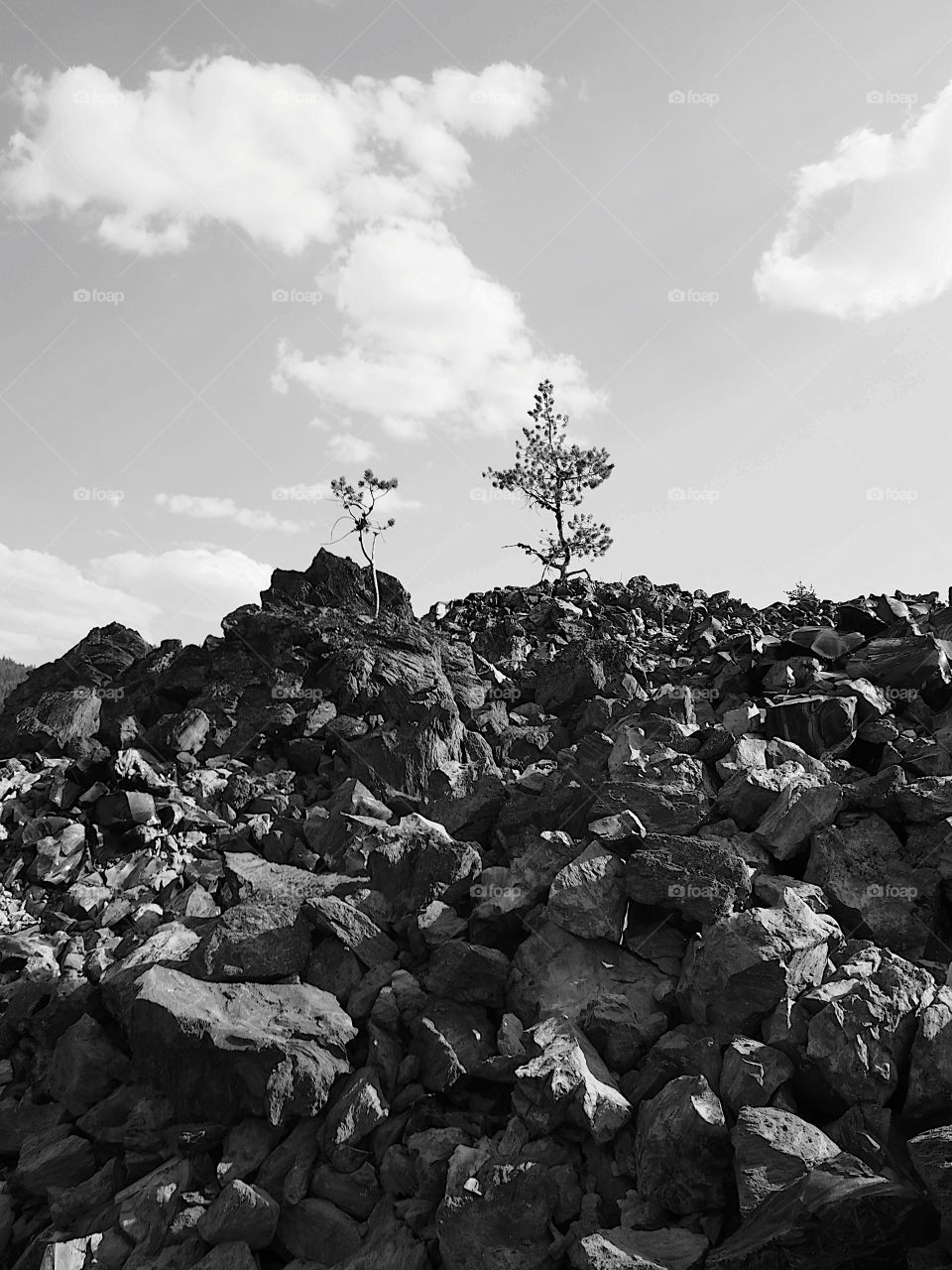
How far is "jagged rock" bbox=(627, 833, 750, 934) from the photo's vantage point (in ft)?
23.4

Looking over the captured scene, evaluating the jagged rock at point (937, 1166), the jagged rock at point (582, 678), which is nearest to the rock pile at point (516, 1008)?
the jagged rock at point (937, 1166)

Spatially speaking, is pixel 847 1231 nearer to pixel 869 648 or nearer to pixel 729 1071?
pixel 729 1071

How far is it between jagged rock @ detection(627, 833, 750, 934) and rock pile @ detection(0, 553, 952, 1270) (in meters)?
0.03


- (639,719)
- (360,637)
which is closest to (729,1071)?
(639,719)

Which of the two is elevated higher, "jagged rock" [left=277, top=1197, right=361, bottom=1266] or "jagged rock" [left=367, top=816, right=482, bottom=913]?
"jagged rock" [left=367, top=816, right=482, bottom=913]

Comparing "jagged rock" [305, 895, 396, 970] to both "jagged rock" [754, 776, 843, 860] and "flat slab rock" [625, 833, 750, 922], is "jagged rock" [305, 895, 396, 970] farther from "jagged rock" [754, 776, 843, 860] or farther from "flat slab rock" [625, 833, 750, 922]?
"jagged rock" [754, 776, 843, 860]

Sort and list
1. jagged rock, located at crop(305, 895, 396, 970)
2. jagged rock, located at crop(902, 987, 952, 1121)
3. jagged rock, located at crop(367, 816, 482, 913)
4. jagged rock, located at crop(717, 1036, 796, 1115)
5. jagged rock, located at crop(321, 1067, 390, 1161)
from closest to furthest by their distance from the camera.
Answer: jagged rock, located at crop(902, 987, 952, 1121) → jagged rock, located at crop(717, 1036, 796, 1115) → jagged rock, located at crop(321, 1067, 390, 1161) → jagged rock, located at crop(305, 895, 396, 970) → jagged rock, located at crop(367, 816, 482, 913)

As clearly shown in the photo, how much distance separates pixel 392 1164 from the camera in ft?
19.4

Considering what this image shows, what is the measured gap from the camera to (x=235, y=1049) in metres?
6.51

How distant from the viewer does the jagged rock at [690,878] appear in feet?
23.4

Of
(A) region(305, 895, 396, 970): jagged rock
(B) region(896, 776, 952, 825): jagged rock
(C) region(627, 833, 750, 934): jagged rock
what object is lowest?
(A) region(305, 895, 396, 970): jagged rock

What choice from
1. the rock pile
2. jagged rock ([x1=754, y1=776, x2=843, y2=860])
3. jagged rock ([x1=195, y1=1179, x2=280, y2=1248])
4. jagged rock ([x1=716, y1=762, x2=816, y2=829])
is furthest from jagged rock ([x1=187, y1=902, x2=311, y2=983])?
jagged rock ([x1=754, y1=776, x2=843, y2=860])

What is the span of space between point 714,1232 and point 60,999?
6.47 m

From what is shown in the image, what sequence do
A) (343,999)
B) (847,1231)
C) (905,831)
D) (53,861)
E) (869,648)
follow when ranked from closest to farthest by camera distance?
(847,1231)
(343,999)
(905,831)
(53,861)
(869,648)
